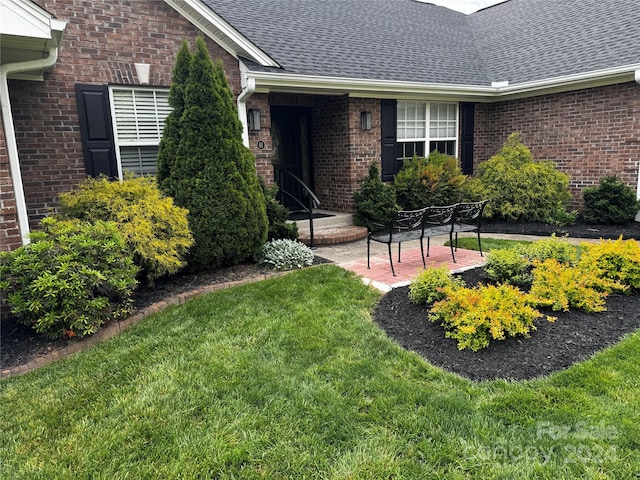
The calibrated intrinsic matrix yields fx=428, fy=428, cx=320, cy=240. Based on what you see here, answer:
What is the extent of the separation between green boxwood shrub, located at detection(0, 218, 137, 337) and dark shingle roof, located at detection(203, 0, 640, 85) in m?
5.03

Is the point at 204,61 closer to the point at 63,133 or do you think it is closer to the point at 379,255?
the point at 63,133

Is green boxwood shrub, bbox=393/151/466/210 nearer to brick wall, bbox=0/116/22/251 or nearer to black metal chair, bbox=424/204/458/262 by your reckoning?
black metal chair, bbox=424/204/458/262

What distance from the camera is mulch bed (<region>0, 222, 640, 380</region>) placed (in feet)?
10.4

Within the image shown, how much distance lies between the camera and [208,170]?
5.26m

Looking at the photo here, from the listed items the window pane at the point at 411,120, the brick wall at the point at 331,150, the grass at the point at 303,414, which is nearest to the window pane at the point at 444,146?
the window pane at the point at 411,120

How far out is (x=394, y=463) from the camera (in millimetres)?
2252

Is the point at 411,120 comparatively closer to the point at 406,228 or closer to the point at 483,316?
the point at 406,228

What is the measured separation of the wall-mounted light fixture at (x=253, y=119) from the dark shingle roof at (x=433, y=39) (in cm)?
103

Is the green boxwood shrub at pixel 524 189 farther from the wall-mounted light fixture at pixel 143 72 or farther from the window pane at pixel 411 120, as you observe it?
the wall-mounted light fixture at pixel 143 72

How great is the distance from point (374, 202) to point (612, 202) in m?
4.51

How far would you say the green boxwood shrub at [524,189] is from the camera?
28.5 feet

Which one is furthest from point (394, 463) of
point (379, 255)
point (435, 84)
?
point (435, 84)

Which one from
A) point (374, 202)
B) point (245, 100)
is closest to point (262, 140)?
point (245, 100)

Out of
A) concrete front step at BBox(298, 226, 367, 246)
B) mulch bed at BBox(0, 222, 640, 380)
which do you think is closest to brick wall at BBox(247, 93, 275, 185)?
concrete front step at BBox(298, 226, 367, 246)
